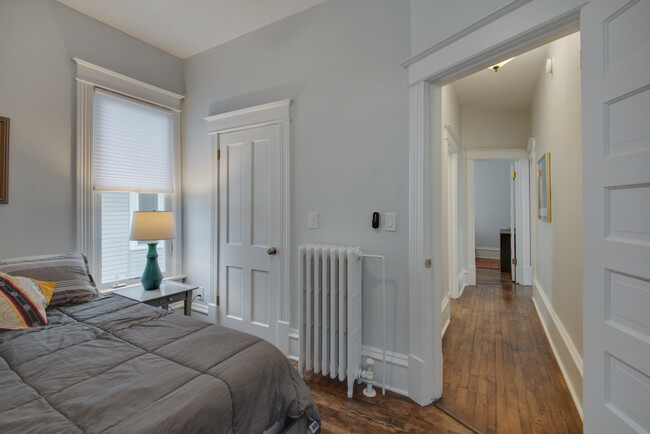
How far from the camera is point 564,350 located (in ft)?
7.34

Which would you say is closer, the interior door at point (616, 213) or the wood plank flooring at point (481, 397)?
the interior door at point (616, 213)

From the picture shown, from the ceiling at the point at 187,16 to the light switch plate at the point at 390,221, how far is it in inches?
69.6

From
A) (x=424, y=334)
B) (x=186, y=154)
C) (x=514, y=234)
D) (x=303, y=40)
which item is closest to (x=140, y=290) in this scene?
(x=186, y=154)

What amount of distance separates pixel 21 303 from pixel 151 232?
3.22ft

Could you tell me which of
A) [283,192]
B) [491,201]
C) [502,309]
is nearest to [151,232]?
[283,192]

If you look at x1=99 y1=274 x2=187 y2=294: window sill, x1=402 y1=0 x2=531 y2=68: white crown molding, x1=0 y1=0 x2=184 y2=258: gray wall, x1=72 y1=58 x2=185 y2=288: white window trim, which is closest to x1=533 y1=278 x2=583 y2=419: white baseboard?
x1=402 y1=0 x2=531 y2=68: white crown molding

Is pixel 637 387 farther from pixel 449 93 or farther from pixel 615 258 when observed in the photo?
pixel 449 93

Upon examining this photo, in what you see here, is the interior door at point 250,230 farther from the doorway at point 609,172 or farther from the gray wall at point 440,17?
the doorway at point 609,172

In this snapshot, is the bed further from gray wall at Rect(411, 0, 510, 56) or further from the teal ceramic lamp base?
gray wall at Rect(411, 0, 510, 56)

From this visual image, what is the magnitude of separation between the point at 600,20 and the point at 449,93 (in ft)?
7.52

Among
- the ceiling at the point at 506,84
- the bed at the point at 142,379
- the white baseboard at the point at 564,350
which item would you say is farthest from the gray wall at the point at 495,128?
the bed at the point at 142,379

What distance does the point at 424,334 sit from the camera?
185cm

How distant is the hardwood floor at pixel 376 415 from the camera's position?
1.64 m

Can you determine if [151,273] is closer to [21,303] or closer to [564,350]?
[21,303]
